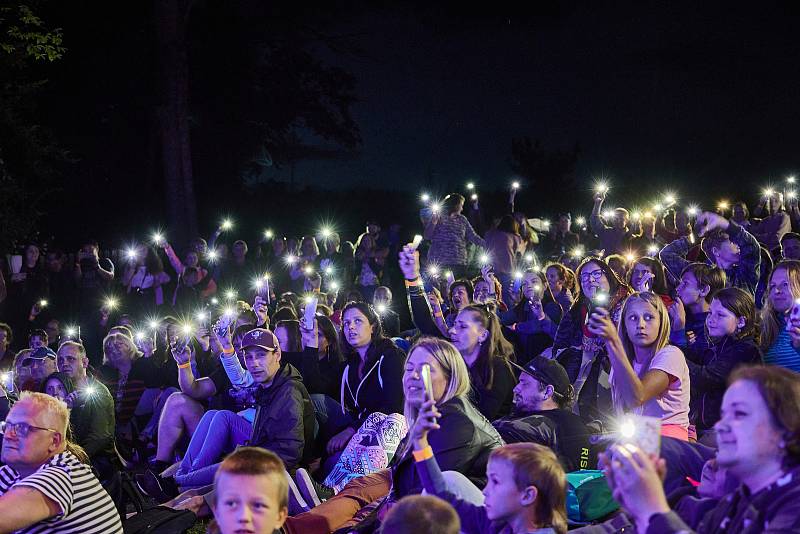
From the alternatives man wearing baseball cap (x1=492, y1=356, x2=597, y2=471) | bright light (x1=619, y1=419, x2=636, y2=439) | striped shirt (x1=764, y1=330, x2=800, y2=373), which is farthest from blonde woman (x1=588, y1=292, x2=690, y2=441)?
bright light (x1=619, y1=419, x2=636, y2=439)

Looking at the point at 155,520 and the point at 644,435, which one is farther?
the point at 155,520

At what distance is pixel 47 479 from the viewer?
11.7 feet

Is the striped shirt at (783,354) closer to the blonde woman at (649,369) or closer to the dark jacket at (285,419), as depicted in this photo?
the blonde woman at (649,369)

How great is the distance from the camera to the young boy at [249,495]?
10.1 feet

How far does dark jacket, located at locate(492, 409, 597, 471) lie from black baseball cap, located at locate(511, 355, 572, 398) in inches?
12.2

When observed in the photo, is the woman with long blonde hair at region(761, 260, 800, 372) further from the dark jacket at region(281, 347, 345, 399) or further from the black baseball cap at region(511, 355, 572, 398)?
the dark jacket at region(281, 347, 345, 399)

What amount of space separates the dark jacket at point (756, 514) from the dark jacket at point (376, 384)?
11.9ft

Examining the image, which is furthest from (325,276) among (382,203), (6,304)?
(382,203)

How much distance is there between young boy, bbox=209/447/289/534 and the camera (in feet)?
10.1

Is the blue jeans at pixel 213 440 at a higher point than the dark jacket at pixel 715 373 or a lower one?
lower

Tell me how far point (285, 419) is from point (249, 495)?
2.62m

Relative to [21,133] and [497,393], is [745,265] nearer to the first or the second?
[497,393]

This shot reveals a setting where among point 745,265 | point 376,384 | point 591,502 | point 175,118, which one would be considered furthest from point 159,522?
point 175,118

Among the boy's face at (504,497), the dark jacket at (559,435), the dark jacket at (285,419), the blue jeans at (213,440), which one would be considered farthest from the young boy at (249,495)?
the blue jeans at (213,440)
